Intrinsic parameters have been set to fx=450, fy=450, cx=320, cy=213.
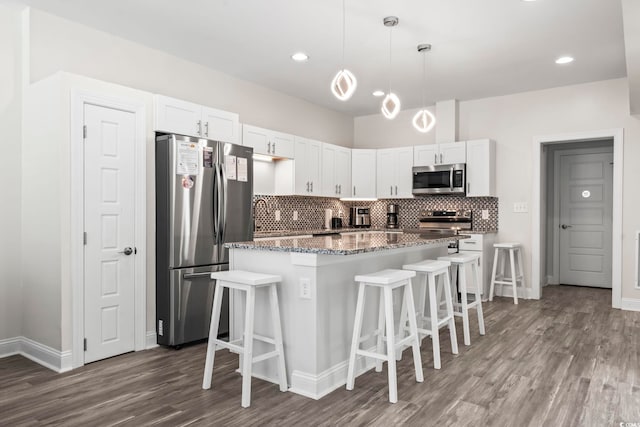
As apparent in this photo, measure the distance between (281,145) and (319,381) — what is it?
3362 mm

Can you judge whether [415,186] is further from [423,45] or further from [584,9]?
[584,9]

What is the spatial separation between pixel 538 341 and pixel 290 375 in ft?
7.83

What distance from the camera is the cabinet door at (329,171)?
6.33 metres

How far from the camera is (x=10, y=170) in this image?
3617 millimetres

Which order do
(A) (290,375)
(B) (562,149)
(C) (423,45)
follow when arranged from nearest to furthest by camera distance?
(A) (290,375) → (C) (423,45) → (B) (562,149)

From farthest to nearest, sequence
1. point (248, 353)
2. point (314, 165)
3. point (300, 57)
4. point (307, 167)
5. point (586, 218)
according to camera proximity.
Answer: point (586, 218)
point (314, 165)
point (307, 167)
point (300, 57)
point (248, 353)

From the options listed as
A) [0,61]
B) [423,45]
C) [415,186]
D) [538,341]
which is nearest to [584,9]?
[423,45]

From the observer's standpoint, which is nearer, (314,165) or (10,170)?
(10,170)

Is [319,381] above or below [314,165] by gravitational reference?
below

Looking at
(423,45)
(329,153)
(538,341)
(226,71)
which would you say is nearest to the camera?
(538,341)

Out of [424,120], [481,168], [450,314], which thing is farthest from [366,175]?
[450,314]

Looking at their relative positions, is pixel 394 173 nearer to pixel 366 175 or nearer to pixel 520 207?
pixel 366 175

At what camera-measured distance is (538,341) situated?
3.99 m

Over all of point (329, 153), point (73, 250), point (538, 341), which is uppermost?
point (329, 153)
